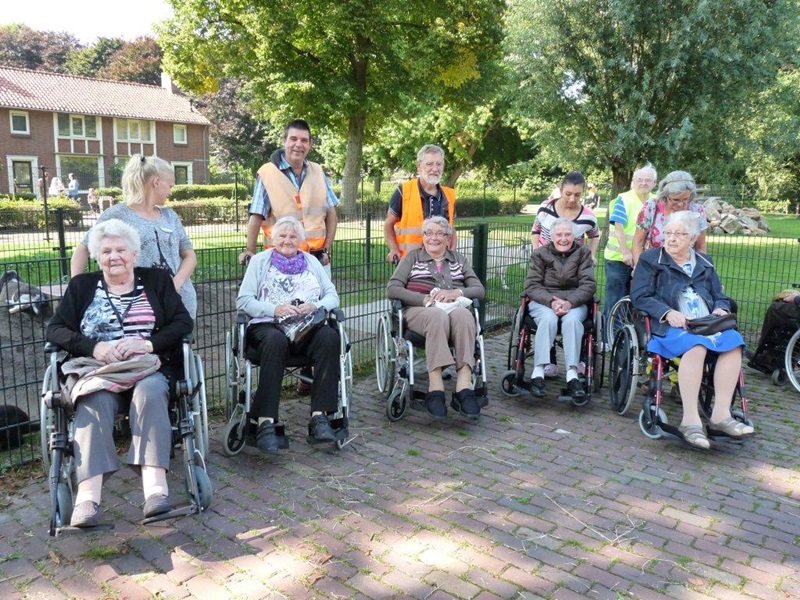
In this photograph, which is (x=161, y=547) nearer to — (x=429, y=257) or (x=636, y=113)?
(x=429, y=257)

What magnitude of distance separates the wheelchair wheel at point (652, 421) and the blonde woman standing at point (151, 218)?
9.68ft

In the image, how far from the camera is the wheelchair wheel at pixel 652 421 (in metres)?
4.23

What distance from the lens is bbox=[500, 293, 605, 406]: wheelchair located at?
4945 mm

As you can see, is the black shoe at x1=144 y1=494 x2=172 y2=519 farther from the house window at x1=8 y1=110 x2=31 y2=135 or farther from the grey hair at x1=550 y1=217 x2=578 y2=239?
the house window at x1=8 y1=110 x2=31 y2=135

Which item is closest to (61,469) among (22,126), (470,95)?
(470,95)

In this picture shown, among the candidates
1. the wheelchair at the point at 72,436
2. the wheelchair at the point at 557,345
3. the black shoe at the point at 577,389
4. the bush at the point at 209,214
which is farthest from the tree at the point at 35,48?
the black shoe at the point at 577,389

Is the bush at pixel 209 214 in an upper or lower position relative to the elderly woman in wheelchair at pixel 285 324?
upper

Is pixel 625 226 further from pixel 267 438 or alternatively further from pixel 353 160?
pixel 353 160

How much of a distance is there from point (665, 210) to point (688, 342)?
4.63 feet

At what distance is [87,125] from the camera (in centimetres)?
3591

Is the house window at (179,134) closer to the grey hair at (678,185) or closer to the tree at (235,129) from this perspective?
the tree at (235,129)

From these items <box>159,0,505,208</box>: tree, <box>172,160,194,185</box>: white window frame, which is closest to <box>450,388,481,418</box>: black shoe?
<box>159,0,505,208</box>: tree

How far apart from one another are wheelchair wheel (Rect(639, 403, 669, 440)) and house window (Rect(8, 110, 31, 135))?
36.2 metres

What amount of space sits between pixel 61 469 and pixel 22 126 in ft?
118
